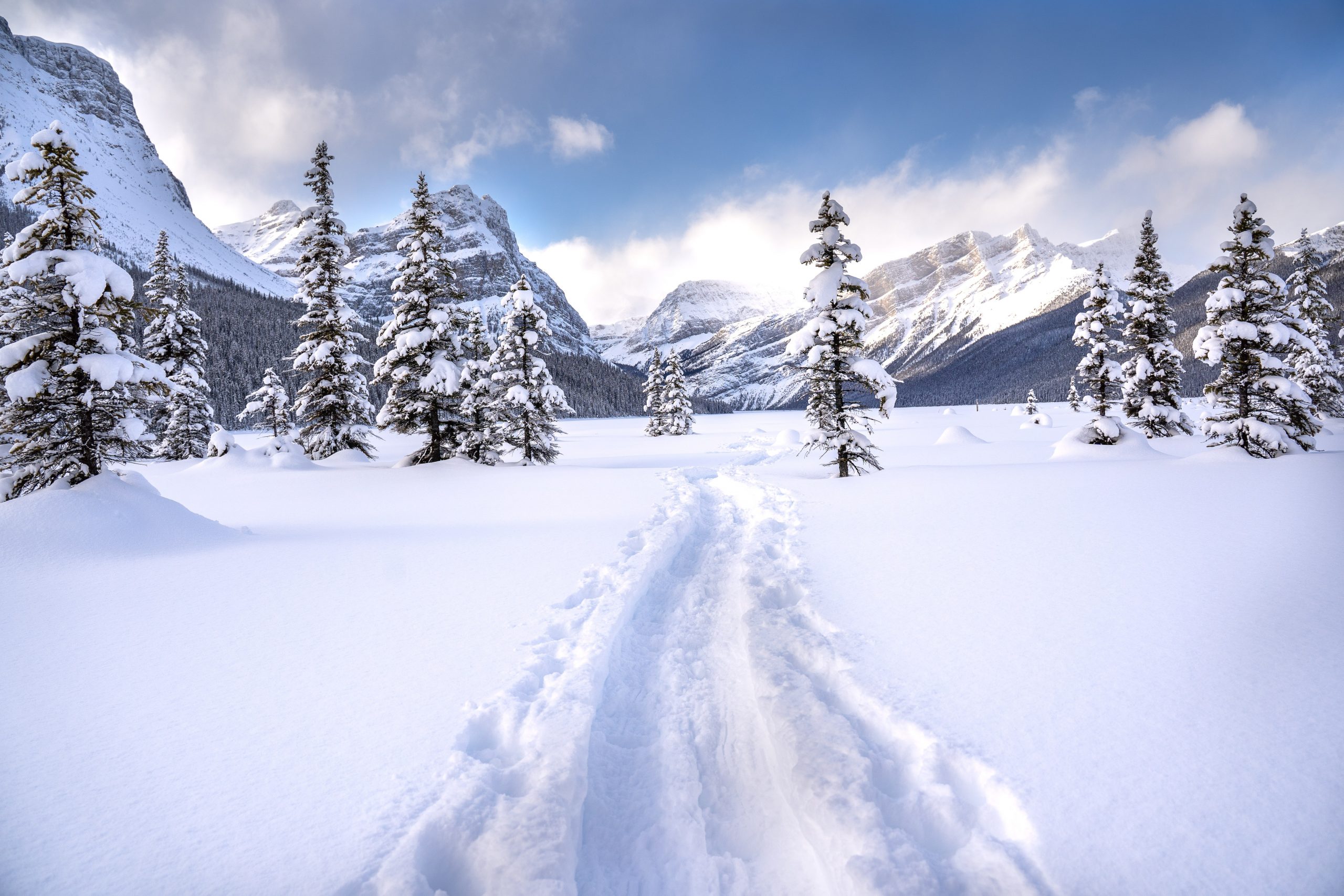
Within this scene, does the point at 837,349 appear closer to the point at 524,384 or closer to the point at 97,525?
the point at 524,384

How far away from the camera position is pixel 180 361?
27.8 meters

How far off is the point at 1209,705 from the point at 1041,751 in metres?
1.53

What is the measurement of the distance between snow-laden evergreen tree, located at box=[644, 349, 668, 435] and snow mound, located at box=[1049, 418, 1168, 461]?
113ft

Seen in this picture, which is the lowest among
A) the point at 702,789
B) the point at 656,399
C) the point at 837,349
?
the point at 702,789

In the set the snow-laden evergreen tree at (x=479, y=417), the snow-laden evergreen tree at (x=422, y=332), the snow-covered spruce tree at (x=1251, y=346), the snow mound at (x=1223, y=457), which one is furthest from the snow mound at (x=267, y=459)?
the snow-covered spruce tree at (x=1251, y=346)

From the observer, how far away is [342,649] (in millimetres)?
5434

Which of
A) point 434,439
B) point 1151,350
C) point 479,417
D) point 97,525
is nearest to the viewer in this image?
point 97,525

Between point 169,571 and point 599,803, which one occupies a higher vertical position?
point 169,571

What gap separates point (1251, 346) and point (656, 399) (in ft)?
138

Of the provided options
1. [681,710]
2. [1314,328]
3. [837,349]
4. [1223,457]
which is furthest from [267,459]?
[1314,328]

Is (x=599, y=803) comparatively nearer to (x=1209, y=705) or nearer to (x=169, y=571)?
(x=1209, y=705)

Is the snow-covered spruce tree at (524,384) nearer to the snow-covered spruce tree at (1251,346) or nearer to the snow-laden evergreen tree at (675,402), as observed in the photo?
the snow-covered spruce tree at (1251,346)

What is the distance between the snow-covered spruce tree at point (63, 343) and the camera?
10.6 meters

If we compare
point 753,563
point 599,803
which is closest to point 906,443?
point 753,563
